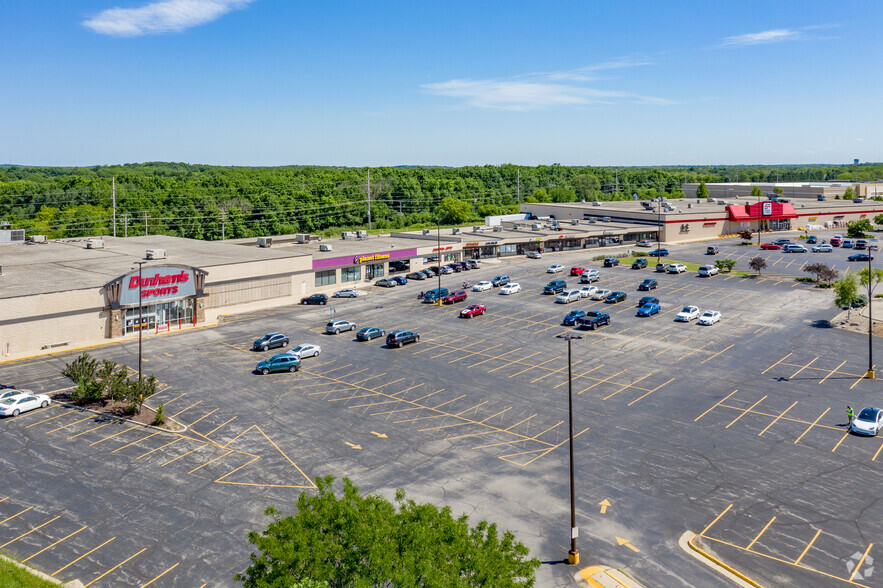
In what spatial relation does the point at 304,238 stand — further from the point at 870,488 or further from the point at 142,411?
the point at 870,488

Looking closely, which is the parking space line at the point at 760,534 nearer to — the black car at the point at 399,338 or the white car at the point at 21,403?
the black car at the point at 399,338

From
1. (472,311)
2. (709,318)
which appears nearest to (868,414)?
(709,318)

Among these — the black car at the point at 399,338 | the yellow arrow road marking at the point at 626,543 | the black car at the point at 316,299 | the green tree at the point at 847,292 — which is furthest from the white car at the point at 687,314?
the yellow arrow road marking at the point at 626,543

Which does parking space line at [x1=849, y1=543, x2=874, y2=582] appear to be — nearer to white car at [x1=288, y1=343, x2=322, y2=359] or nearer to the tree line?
white car at [x1=288, y1=343, x2=322, y2=359]

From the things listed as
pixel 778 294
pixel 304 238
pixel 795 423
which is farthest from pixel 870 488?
pixel 304 238

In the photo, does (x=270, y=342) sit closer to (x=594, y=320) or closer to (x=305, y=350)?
(x=305, y=350)

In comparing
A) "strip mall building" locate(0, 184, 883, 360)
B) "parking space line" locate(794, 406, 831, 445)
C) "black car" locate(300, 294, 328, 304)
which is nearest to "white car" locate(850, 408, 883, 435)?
"parking space line" locate(794, 406, 831, 445)
